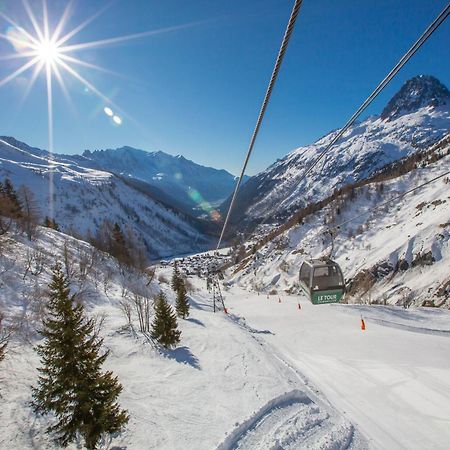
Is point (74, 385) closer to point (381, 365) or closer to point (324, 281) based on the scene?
point (324, 281)

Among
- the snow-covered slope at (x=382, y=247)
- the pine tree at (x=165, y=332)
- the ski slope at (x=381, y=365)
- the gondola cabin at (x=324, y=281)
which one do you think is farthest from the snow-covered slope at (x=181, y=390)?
the snow-covered slope at (x=382, y=247)

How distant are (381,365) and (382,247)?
168 feet

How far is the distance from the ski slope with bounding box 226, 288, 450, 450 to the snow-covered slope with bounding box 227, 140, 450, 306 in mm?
9629

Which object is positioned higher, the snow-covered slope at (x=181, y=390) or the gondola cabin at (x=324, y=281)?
the gondola cabin at (x=324, y=281)

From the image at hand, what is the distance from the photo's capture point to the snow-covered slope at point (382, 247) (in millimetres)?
52531

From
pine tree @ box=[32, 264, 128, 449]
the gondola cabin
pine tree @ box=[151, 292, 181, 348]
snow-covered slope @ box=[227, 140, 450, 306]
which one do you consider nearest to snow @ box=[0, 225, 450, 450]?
pine tree @ box=[151, 292, 181, 348]

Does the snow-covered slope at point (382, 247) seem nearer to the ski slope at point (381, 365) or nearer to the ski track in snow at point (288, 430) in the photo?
the ski slope at point (381, 365)

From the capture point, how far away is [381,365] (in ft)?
75.2

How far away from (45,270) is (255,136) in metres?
35.3

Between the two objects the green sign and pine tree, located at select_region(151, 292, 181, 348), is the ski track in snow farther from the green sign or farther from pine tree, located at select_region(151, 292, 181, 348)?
pine tree, located at select_region(151, 292, 181, 348)

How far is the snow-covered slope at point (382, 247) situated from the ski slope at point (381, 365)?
9.63 metres

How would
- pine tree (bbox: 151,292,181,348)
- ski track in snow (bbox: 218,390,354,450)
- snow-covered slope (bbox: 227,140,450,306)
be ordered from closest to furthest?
ski track in snow (bbox: 218,390,354,450) < pine tree (bbox: 151,292,181,348) < snow-covered slope (bbox: 227,140,450,306)

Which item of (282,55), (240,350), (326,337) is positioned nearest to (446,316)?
(326,337)

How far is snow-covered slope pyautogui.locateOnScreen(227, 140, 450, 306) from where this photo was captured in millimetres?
52531
